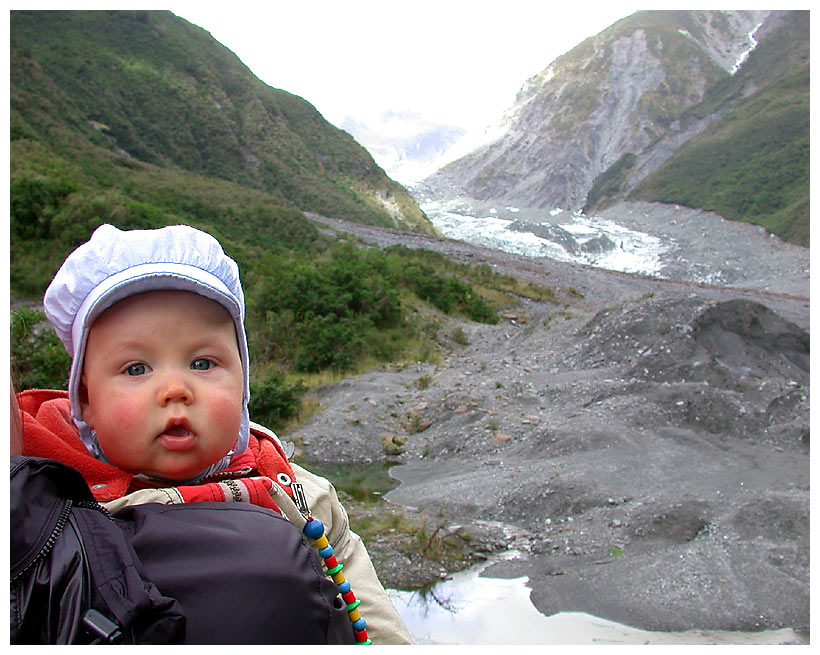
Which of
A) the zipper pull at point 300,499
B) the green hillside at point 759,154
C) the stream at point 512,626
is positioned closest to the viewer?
the zipper pull at point 300,499

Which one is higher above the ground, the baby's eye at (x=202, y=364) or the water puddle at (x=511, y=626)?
the baby's eye at (x=202, y=364)

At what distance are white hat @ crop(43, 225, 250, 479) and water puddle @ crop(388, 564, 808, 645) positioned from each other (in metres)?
2.74

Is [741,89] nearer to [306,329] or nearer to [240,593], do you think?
[306,329]

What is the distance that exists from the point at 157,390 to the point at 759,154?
187 feet

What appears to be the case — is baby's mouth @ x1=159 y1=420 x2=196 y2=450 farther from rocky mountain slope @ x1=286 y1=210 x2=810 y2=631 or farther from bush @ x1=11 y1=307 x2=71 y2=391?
bush @ x1=11 y1=307 x2=71 y2=391

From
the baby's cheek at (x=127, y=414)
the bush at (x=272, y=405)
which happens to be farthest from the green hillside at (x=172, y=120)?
the baby's cheek at (x=127, y=414)

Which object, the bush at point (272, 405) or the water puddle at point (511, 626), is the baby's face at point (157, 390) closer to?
the water puddle at point (511, 626)

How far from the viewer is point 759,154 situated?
50156mm

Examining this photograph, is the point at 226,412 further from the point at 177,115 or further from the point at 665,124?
the point at 665,124

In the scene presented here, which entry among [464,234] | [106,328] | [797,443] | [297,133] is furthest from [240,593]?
[297,133]

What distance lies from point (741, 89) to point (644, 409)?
69.2m

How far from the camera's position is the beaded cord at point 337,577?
116 centimetres

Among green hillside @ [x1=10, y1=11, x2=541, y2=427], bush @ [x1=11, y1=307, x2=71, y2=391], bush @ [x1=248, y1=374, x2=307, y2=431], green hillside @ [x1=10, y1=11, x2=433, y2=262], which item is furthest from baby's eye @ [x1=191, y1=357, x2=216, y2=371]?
green hillside @ [x1=10, y1=11, x2=433, y2=262]

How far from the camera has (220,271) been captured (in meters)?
1.19
